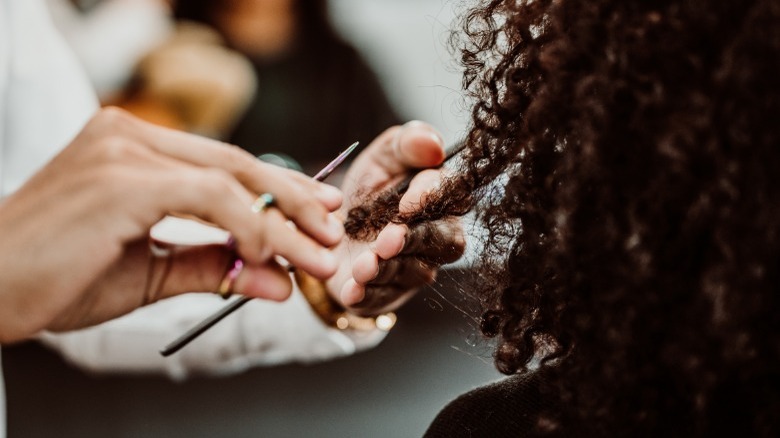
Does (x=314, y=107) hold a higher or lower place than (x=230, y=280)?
lower

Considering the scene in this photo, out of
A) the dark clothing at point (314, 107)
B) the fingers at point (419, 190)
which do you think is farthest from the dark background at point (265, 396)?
the fingers at point (419, 190)

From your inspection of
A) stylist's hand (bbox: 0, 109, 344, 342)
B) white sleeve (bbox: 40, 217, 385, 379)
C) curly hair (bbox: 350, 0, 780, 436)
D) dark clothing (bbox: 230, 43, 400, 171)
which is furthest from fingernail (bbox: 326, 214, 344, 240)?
dark clothing (bbox: 230, 43, 400, 171)

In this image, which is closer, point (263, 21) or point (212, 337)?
point (212, 337)

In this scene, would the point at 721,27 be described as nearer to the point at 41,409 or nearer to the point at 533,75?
the point at 533,75

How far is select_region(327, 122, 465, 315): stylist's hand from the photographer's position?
72cm

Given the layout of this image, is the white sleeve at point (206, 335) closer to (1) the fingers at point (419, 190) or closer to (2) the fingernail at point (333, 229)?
(1) the fingers at point (419, 190)

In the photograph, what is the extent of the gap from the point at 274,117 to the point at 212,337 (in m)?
0.78

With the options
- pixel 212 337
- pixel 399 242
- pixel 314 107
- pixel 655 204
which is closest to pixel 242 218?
pixel 399 242

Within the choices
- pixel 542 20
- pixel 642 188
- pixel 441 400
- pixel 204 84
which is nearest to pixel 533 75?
pixel 542 20

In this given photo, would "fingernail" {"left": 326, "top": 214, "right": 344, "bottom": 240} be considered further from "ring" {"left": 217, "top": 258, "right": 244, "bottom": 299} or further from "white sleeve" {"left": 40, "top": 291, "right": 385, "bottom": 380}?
"white sleeve" {"left": 40, "top": 291, "right": 385, "bottom": 380}

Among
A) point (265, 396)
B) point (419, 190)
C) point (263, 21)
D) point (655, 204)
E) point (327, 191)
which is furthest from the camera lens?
point (265, 396)

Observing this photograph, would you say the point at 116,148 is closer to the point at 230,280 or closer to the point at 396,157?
the point at 230,280

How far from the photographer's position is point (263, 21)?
74.1 inches

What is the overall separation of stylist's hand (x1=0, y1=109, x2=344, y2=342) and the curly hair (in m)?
0.20
